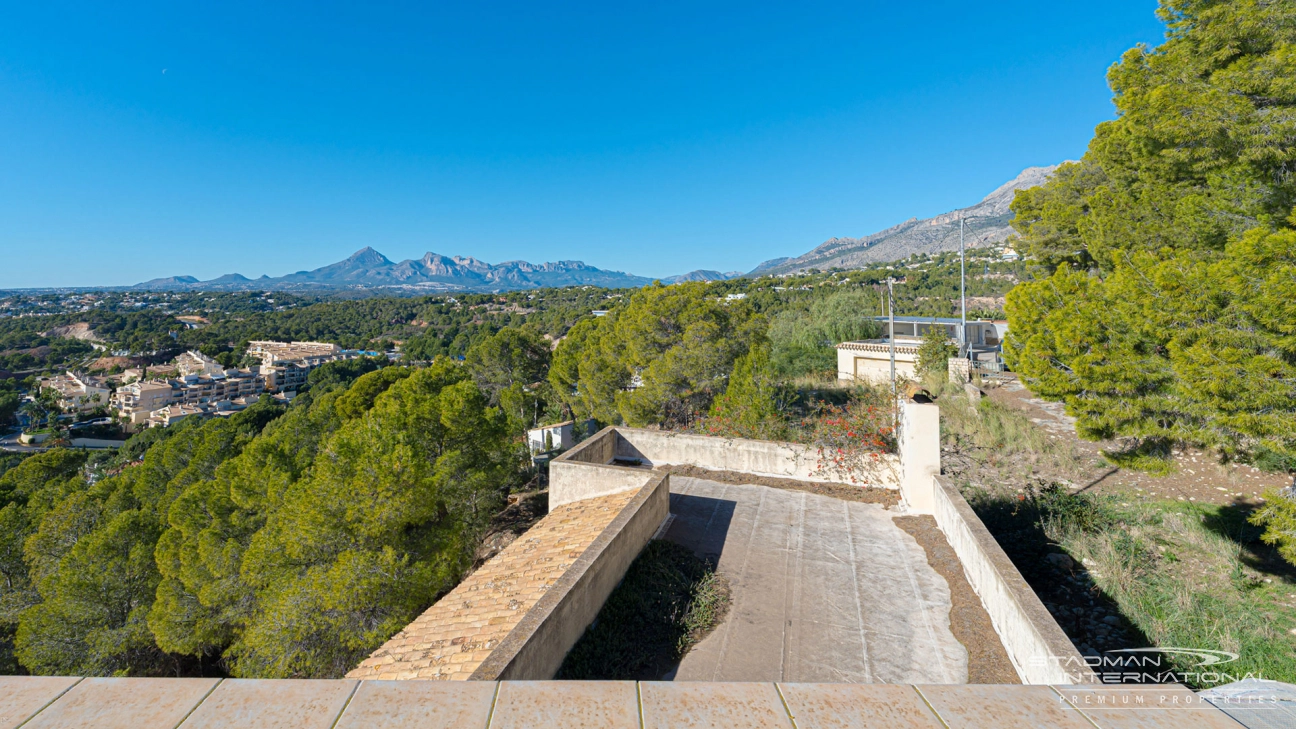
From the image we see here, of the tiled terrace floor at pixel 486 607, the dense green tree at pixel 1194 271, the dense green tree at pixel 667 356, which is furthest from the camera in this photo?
the dense green tree at pixel 667 356

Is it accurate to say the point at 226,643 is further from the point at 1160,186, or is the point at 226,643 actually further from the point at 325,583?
the point at 1160,186

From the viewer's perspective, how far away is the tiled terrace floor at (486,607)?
4266 mm

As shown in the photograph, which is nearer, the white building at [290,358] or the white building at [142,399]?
the white building at [142,399]

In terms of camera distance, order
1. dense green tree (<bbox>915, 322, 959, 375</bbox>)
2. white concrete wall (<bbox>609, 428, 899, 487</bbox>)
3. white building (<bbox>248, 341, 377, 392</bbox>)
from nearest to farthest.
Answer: white concrete wall (<bbox>609, 428, 899, 487</bbox>)
dense green tree (<bbox>915, 322, 959, 375</bbox>)
white building (<bbox>248, 341, 377, 392</bbox>)

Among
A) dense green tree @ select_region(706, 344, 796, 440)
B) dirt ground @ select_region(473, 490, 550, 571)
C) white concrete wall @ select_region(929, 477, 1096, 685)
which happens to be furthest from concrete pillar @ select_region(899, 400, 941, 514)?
dirt ground @ select_region(473, 490, 550, 571)

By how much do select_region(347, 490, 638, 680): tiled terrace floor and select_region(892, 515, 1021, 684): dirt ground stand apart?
3.40 metres

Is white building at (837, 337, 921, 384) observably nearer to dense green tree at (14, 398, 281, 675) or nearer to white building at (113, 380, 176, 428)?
dense green tree at (14, 398, 281, 675)

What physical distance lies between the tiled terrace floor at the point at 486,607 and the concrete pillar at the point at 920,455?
3421 mm

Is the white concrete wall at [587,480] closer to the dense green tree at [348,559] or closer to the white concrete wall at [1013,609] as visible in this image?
the dense green tree at [348,559]

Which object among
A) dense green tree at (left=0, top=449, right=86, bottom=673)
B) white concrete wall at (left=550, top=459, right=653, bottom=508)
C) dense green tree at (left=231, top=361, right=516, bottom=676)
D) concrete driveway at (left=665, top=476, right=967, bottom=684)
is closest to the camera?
concrete driveway at (left=665, top=476, right=967, bottom=684)

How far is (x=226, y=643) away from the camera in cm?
1238

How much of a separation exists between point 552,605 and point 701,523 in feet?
9.66

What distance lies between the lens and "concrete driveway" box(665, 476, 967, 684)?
389 centimetres

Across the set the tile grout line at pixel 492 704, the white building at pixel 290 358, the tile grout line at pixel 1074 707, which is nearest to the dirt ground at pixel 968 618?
the tile grout line at pixel 1074 707
